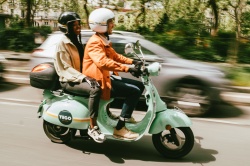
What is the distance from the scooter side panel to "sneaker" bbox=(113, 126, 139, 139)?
16.1 inches

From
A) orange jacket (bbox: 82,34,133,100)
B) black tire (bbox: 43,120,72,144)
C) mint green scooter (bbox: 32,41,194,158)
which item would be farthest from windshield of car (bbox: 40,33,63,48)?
orange jacket (bbox: 82,34,133,100)

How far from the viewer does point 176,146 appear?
449 cm

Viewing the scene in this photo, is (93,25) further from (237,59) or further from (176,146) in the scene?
(237,59)

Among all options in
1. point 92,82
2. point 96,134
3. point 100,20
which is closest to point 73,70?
point 92,82

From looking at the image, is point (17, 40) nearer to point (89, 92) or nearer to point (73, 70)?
point (73, 70)

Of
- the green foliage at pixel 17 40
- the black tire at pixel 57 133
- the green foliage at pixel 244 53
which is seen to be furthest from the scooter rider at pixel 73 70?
the green foliage at pixel 17 40

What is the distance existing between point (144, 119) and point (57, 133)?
4.42ft

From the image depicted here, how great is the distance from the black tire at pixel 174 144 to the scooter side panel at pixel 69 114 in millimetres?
965

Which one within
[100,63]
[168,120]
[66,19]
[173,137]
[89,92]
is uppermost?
[66,19]

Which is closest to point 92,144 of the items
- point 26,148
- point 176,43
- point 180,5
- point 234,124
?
point 26,148

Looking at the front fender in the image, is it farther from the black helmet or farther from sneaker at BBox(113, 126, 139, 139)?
the black helmet

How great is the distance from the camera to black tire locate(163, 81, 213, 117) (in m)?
6.93

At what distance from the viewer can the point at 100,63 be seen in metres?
4.14

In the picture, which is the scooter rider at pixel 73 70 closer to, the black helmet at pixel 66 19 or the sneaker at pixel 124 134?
the black helmet at pixel 66 19
